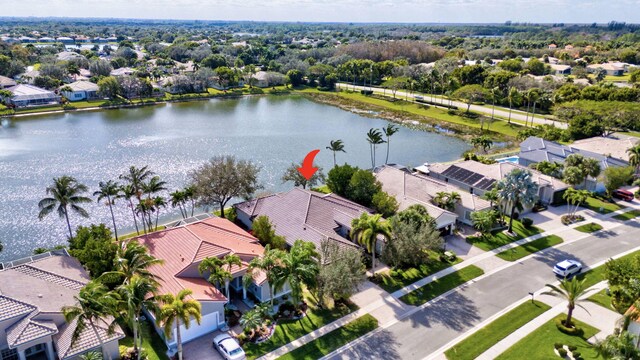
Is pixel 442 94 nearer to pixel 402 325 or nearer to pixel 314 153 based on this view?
pixel 314 153

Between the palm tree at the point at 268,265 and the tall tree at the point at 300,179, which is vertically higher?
the palm tree at the point at 268,265

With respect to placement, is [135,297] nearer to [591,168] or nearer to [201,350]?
[201,350]

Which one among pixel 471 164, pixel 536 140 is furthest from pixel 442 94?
pixel 471 164

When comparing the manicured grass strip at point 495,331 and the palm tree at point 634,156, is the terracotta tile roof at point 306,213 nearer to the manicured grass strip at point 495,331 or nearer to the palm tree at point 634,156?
the manicured grass strip at point 495,331

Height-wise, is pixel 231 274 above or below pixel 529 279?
above

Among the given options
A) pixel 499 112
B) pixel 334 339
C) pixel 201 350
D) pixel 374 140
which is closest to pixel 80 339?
pixel 201 350

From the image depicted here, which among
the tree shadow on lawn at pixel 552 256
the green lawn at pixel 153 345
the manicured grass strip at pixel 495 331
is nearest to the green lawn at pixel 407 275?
the manicured grass strip at pixel 495 331
